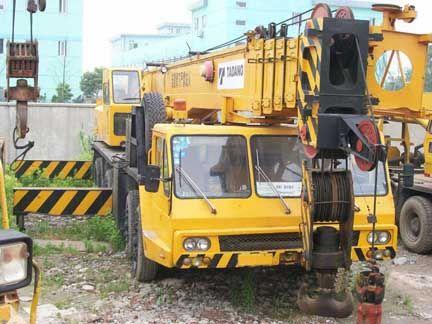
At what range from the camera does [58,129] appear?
56.7 ft

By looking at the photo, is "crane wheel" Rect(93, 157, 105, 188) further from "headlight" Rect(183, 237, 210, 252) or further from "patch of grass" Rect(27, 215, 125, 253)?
"headlight" Rect(183, 237, 210, 252)

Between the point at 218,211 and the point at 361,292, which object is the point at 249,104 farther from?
the point at 361,292

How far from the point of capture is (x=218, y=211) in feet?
18.9

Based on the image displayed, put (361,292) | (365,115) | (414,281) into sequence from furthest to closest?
(414,281) → (365,115) → (361,292)

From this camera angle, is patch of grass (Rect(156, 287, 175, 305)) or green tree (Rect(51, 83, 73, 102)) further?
green tree (Rect(51, 83, 73, 102))

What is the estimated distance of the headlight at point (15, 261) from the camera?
7.97ft

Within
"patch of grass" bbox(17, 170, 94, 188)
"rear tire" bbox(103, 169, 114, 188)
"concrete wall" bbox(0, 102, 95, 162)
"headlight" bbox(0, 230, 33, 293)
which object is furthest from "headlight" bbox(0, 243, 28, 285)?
"concrete wall" bbox(0, 102, 95, 162)

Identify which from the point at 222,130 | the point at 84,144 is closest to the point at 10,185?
the point at 84,144

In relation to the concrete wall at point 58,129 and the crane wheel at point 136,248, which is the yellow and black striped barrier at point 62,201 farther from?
the concrete wall at point 58,129

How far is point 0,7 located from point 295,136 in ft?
97.0

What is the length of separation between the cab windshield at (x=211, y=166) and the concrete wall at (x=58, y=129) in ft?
38.2

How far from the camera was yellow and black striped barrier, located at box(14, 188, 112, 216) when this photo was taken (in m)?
8.91

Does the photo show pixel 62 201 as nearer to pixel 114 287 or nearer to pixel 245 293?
pixel 114 287

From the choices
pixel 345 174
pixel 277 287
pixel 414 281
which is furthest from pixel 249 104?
pixel 414 281
